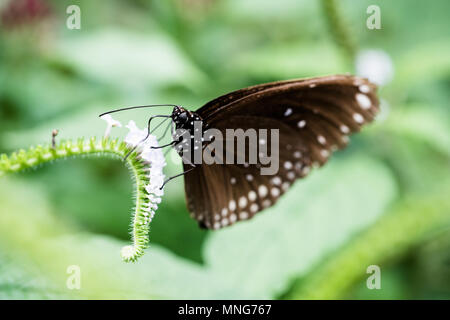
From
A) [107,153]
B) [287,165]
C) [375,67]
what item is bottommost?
[107,153]

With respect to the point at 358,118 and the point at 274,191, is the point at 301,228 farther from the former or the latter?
the point at 358,118

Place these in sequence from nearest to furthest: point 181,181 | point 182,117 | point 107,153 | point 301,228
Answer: point 107,153 → point 182,117 → point 301,228 → point 181,181

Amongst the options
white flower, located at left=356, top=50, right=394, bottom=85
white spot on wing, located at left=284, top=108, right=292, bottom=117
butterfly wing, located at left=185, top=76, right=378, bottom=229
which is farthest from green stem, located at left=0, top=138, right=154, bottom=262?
white flower, located at left=356, top=50, right=394, bottom=85

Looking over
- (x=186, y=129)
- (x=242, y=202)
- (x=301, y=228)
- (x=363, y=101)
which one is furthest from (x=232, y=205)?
(x=363, y=101)

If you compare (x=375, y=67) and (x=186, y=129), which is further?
(x=375, y=67)

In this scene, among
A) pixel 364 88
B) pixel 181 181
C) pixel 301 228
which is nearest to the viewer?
pixel 364 88

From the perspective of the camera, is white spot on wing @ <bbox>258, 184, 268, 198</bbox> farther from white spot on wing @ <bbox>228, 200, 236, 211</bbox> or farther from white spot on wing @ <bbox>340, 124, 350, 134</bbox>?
white spot on wing @ <bbox>340, 124, 350, 134</bbox>

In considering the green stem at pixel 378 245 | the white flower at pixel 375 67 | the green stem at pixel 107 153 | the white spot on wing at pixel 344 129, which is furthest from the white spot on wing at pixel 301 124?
the white flower at pixel 375 67
